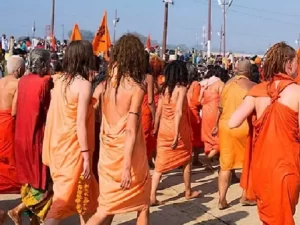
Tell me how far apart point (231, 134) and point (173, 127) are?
28.1 inches

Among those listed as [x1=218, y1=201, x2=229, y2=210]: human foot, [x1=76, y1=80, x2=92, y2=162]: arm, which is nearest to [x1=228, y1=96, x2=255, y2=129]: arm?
[x1=76, y1=80, x2=92, y2=162]: arm

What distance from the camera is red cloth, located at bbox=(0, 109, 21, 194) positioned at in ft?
18.2

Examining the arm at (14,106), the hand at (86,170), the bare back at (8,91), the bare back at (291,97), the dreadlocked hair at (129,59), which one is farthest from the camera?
the bare back at (8,91)

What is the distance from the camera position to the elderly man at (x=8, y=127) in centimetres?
554

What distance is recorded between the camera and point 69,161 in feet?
15.1

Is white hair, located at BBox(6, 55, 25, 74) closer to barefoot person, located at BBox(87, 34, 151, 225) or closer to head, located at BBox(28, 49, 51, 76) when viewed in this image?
head, located at BBox(28, 49, 51, 76)

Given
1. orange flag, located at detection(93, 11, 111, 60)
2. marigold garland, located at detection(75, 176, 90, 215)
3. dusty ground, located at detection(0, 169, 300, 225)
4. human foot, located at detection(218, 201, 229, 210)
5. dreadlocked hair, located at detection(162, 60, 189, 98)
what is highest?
orange flag, located at detection(93, 11, 111, 60)

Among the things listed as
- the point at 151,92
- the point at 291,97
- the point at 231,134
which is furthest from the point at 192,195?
the point at 291,97

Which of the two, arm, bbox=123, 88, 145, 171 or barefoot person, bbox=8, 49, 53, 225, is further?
barefoot person, bbox=8, 49, 53, 225

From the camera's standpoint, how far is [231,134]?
6.52m

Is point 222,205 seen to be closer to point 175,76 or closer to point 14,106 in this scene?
point 175,76

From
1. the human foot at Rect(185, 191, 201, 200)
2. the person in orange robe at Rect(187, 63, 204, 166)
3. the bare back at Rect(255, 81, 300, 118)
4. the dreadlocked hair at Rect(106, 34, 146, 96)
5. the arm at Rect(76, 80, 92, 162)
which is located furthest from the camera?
the person in orange robe at Rect(187, 63, 204, 166)

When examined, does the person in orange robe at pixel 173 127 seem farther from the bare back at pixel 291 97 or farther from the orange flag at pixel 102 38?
the orange flag at pixel 102 38

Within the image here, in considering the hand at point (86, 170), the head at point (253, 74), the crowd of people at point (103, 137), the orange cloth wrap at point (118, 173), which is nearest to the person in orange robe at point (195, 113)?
the head at point (253, 74)
